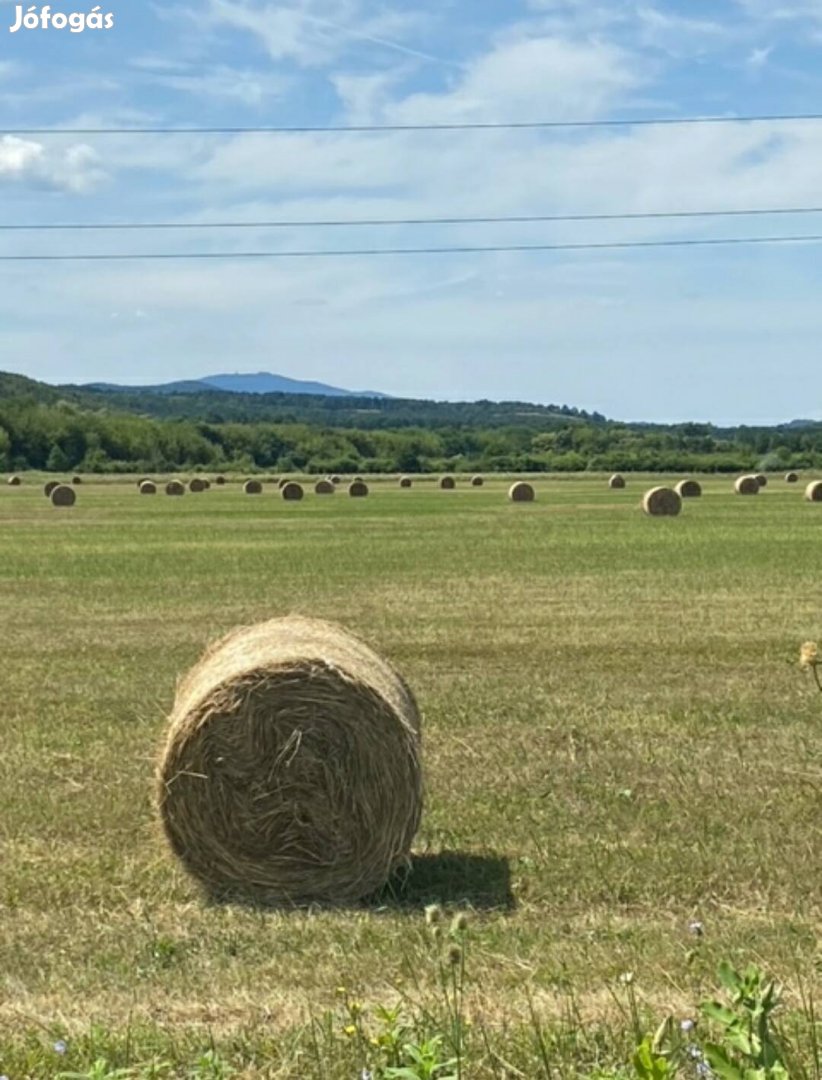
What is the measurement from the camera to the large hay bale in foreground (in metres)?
8.34

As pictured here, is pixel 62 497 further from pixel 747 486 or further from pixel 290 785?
pixel 290 785

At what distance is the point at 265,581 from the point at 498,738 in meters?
15.5

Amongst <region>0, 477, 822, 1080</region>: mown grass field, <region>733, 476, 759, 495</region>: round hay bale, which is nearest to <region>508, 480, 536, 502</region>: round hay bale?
<region>733, 476, 759, 495</region>: round hay bale

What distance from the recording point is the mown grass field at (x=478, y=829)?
235 inches

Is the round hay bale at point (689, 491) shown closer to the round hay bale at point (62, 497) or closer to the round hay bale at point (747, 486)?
the round hay bale at point (747, 486)

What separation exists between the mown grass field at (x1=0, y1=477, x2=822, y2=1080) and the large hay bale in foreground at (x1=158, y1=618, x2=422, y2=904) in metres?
0.27

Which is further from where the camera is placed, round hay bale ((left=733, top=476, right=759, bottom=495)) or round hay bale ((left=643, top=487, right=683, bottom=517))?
round hay bale ((left=733, top=476, right=759, bottom=495))

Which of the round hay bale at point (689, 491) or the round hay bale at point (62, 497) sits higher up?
the round hay bale at point (689, 491)

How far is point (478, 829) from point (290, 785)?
1.55 metres

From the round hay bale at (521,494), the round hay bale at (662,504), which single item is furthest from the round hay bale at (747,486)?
the round hay bale at (662,504)

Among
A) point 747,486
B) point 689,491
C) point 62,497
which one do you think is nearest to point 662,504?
point 689,491

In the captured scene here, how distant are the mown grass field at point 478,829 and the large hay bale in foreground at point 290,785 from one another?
271 millimetres

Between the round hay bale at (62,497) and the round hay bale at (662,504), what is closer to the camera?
the round hay bale at (662,504)

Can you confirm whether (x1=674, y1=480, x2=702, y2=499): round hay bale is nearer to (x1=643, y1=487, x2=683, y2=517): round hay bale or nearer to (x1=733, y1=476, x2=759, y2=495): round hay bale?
(x1=733, y1=476, x2=759, y2=495): round hay bale
